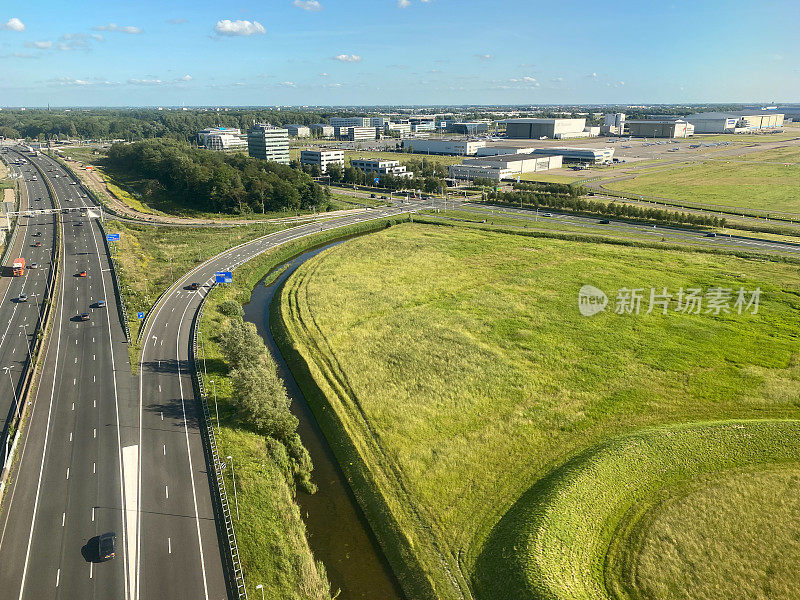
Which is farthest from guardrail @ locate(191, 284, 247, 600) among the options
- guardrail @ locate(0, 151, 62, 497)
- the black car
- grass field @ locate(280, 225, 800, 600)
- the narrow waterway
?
guardrail @ locate(0, 151, 62, 497)

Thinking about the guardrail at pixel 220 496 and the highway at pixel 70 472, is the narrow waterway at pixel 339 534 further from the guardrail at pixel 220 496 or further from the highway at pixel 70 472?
the highway at pixel 70 472

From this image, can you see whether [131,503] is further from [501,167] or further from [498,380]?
[501,167]

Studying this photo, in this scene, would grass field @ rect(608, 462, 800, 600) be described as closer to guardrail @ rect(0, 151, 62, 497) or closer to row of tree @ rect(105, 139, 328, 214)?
guardrail @ rect(0, 151, 62, 497)

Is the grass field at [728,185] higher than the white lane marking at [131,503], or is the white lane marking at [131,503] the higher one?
the grass field at [728,185]

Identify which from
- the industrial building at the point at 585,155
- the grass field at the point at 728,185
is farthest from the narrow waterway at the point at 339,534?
the industrial building at the point at 585,155

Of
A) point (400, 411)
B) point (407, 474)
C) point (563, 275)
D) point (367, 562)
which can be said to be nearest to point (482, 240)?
point (563, 275)

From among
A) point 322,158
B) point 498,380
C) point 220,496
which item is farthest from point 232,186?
point 220,496
